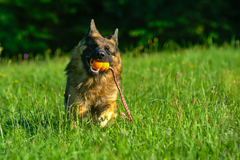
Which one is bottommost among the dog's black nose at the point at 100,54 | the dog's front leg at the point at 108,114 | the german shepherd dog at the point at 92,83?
the dog's front leg at the point at 108,114

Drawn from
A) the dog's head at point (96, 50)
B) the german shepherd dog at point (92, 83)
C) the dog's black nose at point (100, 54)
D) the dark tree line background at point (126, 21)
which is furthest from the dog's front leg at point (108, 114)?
the dark tree line background at point (126, 21)

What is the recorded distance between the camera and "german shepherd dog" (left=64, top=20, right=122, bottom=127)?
12.5 ft

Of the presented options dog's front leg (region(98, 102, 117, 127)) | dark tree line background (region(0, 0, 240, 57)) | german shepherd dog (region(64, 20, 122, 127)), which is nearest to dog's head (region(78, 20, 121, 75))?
german shepherd dog (region(64, 20, 122, 127))

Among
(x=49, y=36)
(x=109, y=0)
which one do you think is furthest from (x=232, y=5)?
(x=49, y=36)

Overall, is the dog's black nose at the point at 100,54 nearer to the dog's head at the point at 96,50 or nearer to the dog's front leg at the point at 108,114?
the dog's head at the point at 96,50

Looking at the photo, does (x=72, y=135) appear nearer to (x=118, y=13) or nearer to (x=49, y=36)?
Answer: (x=118, y=13)

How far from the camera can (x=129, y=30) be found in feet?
46.1

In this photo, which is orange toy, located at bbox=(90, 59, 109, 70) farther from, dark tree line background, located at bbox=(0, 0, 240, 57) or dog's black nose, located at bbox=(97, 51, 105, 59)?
dark tree line background, located at bbox=(0, 0, 240, 57)

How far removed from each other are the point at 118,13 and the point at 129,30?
1.01 meters

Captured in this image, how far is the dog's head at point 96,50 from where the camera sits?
3.85 m

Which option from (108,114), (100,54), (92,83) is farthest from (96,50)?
(108,114)

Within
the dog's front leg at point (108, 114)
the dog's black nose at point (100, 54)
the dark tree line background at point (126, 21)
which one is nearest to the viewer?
the dog's front leg at point (108, 114)

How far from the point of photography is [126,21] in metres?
14.1

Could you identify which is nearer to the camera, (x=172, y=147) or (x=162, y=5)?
(x=172, y=147)
